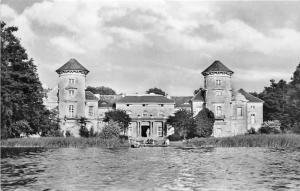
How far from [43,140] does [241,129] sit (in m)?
35.1

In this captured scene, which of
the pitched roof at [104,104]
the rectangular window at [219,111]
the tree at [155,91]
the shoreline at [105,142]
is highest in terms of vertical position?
the tree at [155,91]

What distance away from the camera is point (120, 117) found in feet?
216

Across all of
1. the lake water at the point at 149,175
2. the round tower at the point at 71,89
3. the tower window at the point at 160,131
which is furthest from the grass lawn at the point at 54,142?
the tower window at the point at 160,131

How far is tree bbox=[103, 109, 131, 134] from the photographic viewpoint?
214 ft

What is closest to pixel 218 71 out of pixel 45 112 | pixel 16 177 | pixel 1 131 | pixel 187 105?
pixel 187 105

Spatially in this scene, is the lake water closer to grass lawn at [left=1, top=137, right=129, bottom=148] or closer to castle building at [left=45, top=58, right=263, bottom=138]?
grass lawn at [left=1, top=137, right=129, bottom=148]

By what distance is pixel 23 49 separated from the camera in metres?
42.9

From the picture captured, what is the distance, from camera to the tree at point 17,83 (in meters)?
39.6

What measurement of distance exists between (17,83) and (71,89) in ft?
88.1

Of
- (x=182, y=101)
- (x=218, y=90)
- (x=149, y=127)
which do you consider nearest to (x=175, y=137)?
(x=149, y=127)

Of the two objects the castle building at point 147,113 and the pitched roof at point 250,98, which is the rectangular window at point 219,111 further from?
the castle building at point 147,113

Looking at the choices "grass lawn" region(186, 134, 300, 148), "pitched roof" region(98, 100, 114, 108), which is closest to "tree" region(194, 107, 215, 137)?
"pitched roof" region(98, 100, 114, 108)

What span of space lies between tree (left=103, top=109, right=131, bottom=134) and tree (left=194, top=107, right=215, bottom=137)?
902 cm

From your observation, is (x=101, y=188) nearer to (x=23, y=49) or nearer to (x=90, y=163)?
→ (x=90, y=163)
